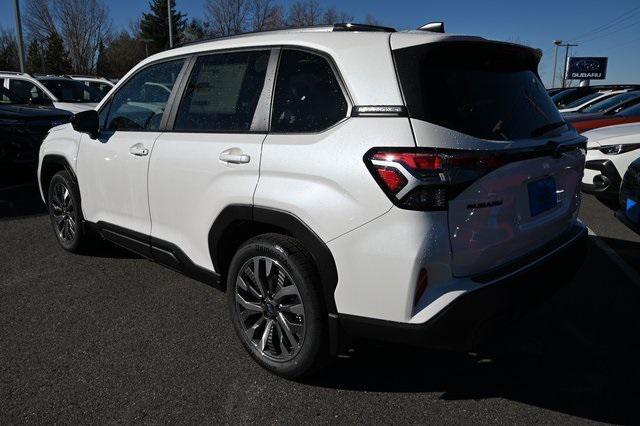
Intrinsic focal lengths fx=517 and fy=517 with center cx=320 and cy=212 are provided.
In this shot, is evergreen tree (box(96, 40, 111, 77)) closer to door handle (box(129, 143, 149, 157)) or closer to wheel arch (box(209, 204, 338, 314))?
door handle (box(129, 143, 149, 157))

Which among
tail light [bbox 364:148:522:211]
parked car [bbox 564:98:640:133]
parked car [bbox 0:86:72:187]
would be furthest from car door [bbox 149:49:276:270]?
parked car [bbox 564:98:640:133]

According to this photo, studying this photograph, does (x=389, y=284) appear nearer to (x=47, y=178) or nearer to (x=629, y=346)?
(x=629, y=346)

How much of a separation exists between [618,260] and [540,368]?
2.42 meters

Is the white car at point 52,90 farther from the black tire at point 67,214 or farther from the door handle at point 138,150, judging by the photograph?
the door handle at point 138,150

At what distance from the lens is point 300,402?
2.61 meters

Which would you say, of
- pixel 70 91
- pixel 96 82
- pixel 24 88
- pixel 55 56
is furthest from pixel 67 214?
pixel 55 56

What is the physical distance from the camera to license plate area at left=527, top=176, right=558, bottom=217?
2521 mm

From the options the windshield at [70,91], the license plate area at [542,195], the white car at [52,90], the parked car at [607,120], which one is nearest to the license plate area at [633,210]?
the license plate area at [542,195]

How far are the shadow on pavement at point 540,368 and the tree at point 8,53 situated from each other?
182ft

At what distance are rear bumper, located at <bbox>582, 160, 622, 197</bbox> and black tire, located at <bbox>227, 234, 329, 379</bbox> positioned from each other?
489cm

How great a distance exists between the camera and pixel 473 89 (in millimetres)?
2443

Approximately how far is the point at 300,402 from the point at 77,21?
6193cm

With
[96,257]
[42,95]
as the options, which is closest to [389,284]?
[96,257]

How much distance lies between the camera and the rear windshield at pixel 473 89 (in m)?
2.28
